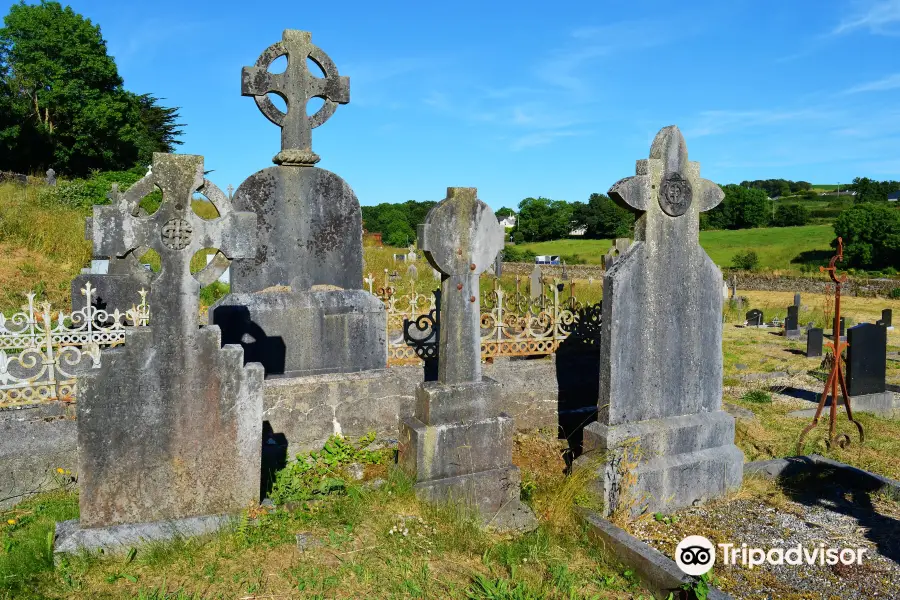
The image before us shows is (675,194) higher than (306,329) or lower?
higher

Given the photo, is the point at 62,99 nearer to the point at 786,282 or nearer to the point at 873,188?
the point at 786,282

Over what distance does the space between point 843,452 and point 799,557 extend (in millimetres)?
3302

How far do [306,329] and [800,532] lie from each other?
Answer: 4.96 metres

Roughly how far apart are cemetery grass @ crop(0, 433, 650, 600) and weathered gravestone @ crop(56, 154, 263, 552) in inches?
9.7

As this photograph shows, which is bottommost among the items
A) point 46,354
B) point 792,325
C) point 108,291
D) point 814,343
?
point 814,343

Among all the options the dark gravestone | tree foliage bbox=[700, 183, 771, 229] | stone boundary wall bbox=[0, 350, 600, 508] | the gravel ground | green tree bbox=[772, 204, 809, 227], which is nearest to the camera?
the gravel ground

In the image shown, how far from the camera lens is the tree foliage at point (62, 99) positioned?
37125mm

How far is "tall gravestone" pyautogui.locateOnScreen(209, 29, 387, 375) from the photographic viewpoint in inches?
263

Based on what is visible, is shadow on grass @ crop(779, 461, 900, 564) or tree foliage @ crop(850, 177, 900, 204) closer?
shadow on grass @ crop(779, 461, 900, 564)

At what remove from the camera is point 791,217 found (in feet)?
243

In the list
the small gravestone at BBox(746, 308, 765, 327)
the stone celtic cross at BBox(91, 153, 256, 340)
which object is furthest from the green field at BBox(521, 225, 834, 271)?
the stone celtic cross at BBox(91, 153, 256, 340)

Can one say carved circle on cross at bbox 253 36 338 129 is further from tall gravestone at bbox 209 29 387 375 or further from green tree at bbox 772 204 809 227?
green tree at bbox 772 204 809 227

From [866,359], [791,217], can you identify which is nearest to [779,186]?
[791,217]

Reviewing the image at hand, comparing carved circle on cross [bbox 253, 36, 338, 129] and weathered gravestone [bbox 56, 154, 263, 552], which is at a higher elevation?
carved circle on cross [bbox 253, 36, 338, 129]
